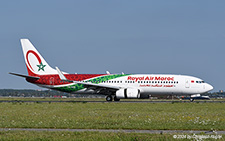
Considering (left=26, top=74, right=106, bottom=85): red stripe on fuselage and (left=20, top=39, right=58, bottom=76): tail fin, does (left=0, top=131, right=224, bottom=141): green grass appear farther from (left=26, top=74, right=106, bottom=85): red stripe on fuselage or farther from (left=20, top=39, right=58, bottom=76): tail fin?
(left=20, top=39, right=58, bottom=76): tail fin

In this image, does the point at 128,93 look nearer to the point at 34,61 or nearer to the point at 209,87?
the point at 209,87

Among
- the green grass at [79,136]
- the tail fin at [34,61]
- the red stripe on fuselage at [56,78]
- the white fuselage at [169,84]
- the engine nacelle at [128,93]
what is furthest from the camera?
the tail fin at [34,61]

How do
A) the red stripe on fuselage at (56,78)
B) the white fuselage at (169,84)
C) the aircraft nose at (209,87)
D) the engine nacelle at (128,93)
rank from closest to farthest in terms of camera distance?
the engine nacelle at (128,93) < the white fuselage at (169,84) < the aircraft nose at (209,87) < the red stripe on fuselage at (56,78)

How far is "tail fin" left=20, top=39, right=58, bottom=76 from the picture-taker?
64375 mm

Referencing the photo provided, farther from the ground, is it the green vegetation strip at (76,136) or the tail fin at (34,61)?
the tail fin at (34,61)

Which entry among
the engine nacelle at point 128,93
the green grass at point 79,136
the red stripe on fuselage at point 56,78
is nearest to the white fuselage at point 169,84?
the engine nacelle at point 128,93

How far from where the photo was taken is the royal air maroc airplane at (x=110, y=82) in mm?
59531

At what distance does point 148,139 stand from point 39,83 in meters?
49.9

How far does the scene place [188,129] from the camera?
67.4ft

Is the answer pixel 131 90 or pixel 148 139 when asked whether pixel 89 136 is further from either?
pixel 131 90

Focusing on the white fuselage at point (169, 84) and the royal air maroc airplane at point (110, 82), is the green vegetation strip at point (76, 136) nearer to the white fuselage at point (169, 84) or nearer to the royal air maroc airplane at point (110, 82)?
the royal air maroc airplane at point (110, 82)

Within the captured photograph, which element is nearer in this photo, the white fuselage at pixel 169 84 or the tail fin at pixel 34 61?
the white fuselage at pixel 169 84

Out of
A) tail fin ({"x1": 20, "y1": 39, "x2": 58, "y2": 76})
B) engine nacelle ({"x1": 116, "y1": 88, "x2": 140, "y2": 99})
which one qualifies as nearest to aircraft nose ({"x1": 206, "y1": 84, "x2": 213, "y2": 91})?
engine nacelle ({"x1": 116, "y1": 88, "x2": 140, "y2": 99})

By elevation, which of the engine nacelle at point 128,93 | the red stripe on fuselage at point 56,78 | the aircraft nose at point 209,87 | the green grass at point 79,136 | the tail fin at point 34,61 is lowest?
the green grass at point 79,136
